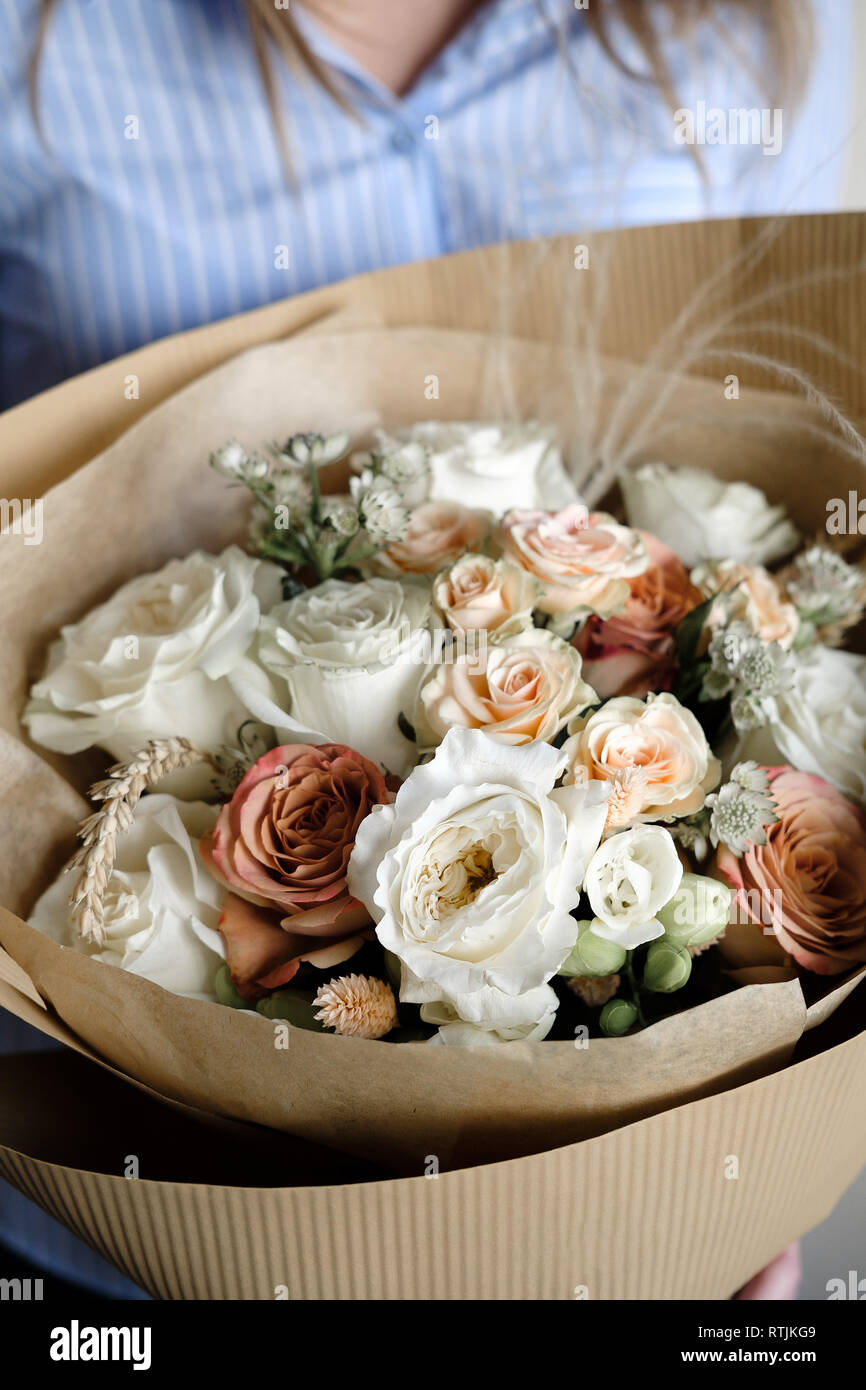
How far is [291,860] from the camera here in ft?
1.44

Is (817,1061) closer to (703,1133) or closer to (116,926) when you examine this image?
(703,1133)

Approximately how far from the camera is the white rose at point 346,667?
1.54 feet

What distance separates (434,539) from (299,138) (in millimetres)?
545

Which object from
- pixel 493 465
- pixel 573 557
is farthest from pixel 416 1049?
pixel 493 465

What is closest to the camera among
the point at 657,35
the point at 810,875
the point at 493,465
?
the point at 810,875

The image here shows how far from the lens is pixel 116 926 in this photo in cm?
45

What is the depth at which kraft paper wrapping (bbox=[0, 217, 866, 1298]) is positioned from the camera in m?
0.40

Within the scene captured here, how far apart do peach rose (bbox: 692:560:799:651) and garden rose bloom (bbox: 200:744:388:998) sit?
0.24 metres

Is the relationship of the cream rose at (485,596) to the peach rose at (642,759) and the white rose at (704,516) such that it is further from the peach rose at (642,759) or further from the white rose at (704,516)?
the white rose at (704,516)

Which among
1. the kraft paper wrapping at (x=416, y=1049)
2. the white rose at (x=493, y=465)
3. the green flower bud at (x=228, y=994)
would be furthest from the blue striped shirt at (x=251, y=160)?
the green flower bud at (x=228, y=994)

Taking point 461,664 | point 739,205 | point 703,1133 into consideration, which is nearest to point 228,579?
point 461,664

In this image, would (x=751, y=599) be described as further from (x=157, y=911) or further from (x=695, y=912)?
(x=157, y=911)

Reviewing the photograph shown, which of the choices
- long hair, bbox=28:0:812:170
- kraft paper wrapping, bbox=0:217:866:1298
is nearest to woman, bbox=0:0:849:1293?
long hair, bbox=28:0:812:170
